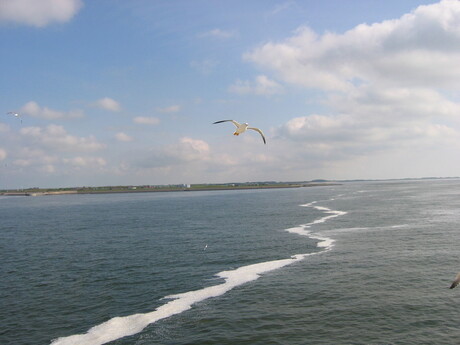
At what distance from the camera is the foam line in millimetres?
19378

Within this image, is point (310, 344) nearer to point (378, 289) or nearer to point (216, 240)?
point (378, 289)

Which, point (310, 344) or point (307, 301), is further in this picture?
point (307, 301)

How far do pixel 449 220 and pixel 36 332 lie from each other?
57.5m

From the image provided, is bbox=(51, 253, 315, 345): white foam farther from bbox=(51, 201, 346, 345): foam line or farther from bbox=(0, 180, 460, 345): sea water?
bbox=(0, 180, 460, 345): sea water

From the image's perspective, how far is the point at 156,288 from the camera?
27.4 meters

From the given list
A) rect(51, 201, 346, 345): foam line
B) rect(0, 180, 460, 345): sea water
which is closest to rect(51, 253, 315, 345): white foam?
rect(51, 201, 346, 345): foam line

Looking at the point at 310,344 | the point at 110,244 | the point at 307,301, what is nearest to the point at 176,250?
the point at 110,244

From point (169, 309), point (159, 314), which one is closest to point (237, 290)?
point (169, 309)

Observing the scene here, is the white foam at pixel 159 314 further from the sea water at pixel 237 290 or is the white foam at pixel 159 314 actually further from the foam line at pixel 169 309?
the sea water at pixel 237 290

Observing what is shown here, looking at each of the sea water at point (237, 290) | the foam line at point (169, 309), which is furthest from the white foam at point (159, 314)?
the sea water at point (237, 290)

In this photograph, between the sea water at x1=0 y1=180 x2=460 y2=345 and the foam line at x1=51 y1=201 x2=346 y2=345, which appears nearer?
the foam line at x1=51 y1=201 x2=346 y2=345

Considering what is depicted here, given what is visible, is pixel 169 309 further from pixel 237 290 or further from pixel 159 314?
pixel 237 290

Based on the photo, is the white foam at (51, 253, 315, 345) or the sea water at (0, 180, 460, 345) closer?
the white foam at (51, 253, 315, 345)

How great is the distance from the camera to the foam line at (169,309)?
1938cm
